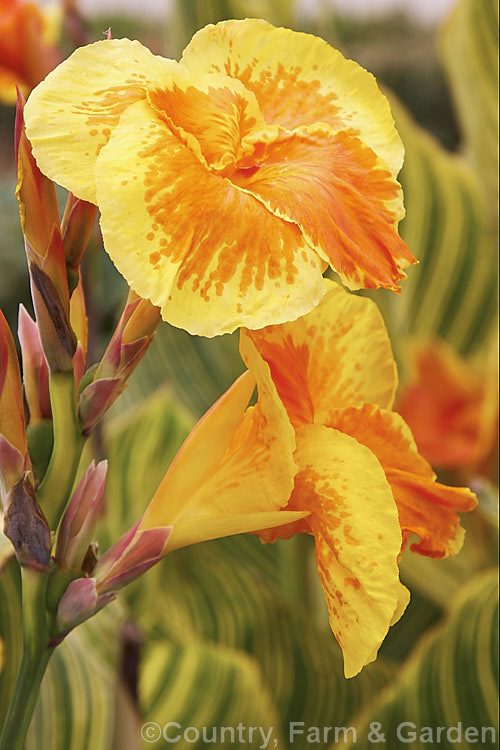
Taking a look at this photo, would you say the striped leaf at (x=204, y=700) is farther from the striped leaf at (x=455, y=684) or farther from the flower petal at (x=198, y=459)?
the flower petal at (x=198, y=459)

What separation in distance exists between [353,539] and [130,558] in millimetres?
89

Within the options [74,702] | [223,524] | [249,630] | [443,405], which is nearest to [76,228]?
[223,524]

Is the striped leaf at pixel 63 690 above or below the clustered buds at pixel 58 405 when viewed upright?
below

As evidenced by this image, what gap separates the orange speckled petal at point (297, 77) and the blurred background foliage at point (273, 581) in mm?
295

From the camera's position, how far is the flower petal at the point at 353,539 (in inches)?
11.3

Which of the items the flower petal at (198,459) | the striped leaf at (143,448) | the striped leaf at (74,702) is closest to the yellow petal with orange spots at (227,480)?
the flower petal at (198,459)

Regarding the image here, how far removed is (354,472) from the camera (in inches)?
11.9

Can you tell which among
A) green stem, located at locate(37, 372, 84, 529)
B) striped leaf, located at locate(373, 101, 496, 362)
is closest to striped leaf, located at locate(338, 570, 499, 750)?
green stem, located at locate(37, 372, 84, 529)

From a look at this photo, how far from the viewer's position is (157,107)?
0.92 feet

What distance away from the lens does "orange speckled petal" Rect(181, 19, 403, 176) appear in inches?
12.3

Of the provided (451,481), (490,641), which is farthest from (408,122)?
(490,641)

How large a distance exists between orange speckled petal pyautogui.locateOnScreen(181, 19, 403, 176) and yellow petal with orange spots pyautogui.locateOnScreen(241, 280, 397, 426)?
0.22 feet

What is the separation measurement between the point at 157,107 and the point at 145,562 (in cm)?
17

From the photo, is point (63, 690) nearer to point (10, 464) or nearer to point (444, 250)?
point (10, 464)
